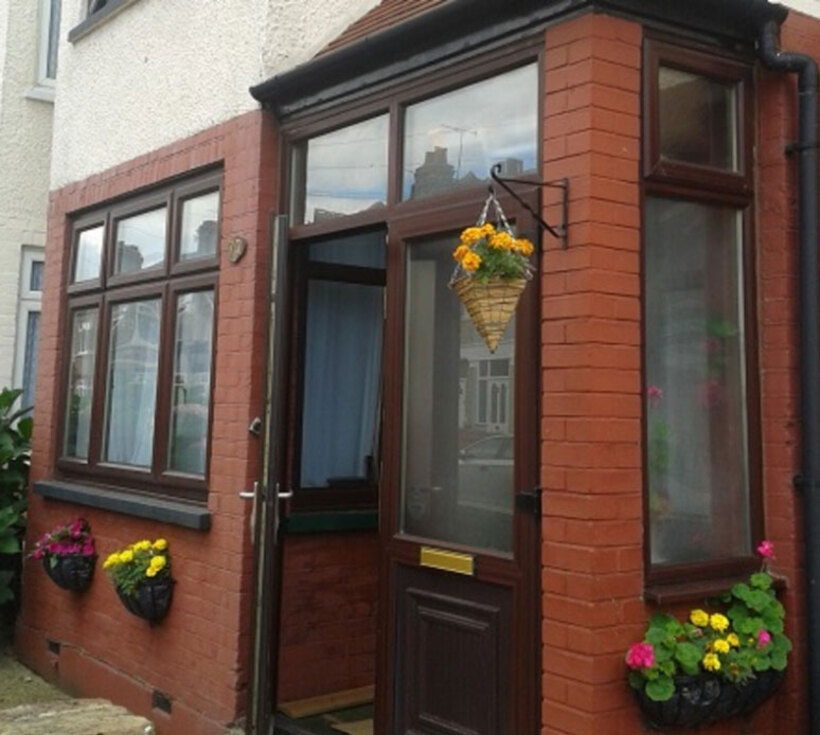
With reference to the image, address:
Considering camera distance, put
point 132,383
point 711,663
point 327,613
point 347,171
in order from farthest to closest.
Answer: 1. point 132,383
2. point 327,613
3. point 347,171
4. point 711,663

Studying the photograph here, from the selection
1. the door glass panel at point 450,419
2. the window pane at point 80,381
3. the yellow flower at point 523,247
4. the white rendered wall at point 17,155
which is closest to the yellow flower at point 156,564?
the window pane at point 80,381

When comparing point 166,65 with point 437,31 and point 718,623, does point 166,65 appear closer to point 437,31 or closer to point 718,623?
point 437,31

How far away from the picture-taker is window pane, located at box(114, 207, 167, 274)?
20.6 feet

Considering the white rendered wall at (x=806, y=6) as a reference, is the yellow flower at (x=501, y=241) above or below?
below

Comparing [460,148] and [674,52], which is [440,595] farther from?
[674,52]

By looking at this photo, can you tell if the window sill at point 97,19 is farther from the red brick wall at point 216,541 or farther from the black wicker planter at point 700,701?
the black wicker planter at point 700,701

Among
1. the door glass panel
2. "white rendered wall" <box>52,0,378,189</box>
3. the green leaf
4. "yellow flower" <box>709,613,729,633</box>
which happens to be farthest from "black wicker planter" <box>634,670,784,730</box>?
"white rendered wall" <box>52,0,378,189</box>

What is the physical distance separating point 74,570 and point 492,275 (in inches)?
162

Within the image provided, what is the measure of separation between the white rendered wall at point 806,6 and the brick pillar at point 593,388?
3.27 feet

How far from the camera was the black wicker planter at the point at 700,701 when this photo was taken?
352 centimetres

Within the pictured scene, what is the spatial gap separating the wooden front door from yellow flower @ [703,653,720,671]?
63cm

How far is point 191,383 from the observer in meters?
5.85

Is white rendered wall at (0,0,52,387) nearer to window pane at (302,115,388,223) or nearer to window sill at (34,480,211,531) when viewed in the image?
window sill at (34,480,211,531)

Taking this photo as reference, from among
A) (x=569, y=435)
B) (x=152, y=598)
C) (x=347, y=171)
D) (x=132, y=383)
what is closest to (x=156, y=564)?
(x=152, y=598)
